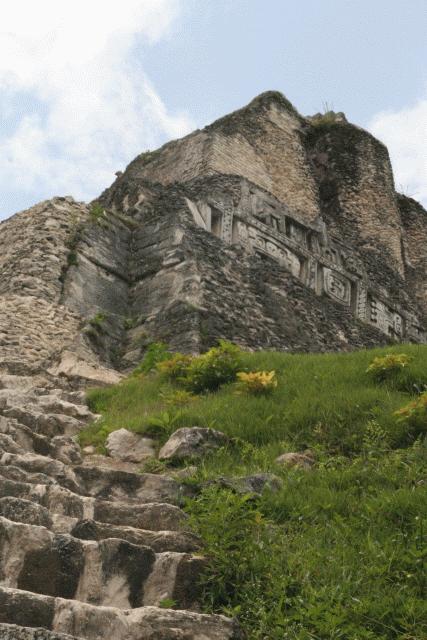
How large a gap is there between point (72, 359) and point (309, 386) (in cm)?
353

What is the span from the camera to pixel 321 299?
15.6 meters

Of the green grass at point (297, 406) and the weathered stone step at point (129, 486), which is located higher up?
the green grass at point (297, 406)

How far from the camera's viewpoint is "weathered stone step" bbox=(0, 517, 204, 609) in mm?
4203

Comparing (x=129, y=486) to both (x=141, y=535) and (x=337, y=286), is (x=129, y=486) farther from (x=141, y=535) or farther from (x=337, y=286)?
(x=337, y=286)

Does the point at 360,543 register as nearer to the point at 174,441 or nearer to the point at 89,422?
the point at 174,441

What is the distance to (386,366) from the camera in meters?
8.15

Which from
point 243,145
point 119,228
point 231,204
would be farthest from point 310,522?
point 243,145

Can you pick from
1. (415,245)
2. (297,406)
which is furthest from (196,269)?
(415,245)

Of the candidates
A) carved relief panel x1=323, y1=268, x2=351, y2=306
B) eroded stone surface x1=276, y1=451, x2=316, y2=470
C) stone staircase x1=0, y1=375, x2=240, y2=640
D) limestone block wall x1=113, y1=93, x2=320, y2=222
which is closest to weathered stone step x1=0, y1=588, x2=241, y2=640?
stone staircase x1=0, y1=375, x2=240, y2=640

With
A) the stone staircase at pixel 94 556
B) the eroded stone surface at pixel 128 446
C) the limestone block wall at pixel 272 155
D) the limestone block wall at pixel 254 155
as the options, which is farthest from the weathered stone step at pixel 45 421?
the limestone block wall at pixel 272 155

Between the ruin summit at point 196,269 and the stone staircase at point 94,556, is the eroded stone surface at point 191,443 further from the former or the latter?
the ruin summit at point 196,269

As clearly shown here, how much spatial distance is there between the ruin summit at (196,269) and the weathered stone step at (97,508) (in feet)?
17.7

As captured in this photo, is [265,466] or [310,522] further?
[265,466]

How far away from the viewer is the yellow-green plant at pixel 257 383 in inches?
313
